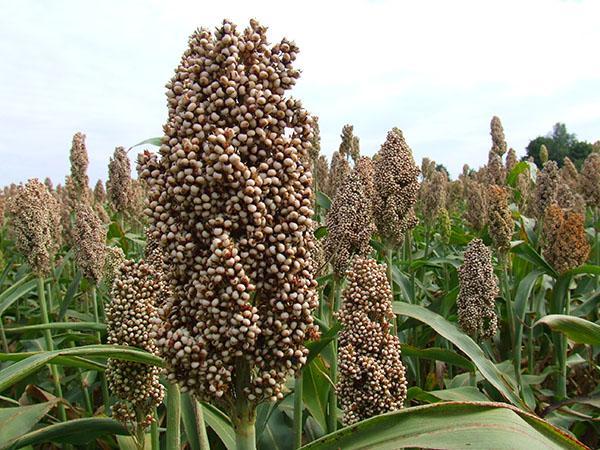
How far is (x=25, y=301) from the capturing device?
7641mm

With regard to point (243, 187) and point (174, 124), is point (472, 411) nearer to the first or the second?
point (243, 187)

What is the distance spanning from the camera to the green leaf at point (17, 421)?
Result: 2.96 m

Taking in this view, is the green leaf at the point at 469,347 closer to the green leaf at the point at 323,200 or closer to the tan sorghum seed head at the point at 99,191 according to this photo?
the green leaf at the point at 323,200

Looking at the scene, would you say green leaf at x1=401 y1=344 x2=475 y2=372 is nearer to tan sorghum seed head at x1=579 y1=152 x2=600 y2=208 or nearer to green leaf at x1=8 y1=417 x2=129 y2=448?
green leaf at x1=8 y1=417 x2=129 y2=448

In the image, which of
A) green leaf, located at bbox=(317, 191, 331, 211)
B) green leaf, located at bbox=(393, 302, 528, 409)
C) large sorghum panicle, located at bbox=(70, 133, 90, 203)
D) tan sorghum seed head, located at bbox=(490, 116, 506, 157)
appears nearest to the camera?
green leaf, located at bbox=(393, 302, 528, 409)

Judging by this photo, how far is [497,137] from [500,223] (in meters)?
6.90

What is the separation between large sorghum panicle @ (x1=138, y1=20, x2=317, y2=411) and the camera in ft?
5.30

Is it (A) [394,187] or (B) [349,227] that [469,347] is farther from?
(A) [394,187]

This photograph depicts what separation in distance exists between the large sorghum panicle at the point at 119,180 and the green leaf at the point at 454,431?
265 inches

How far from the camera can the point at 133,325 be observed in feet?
7.98

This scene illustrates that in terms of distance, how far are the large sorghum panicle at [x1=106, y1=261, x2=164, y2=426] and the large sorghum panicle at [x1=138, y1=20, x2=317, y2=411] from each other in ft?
2.44

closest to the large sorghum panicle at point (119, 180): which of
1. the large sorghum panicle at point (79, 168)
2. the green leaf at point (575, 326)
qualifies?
the large sorghum panicle at point (79, 168)

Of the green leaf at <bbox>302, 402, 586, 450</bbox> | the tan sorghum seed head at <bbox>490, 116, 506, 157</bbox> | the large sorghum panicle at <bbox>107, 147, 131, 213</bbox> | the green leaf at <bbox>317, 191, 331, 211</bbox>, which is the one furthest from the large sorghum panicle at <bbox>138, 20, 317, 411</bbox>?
the tan sorghum seed head at <bbox>490, 116, 506, 157</bbox>

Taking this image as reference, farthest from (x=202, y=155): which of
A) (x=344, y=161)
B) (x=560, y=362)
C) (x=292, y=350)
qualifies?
(x=344, y=161)
